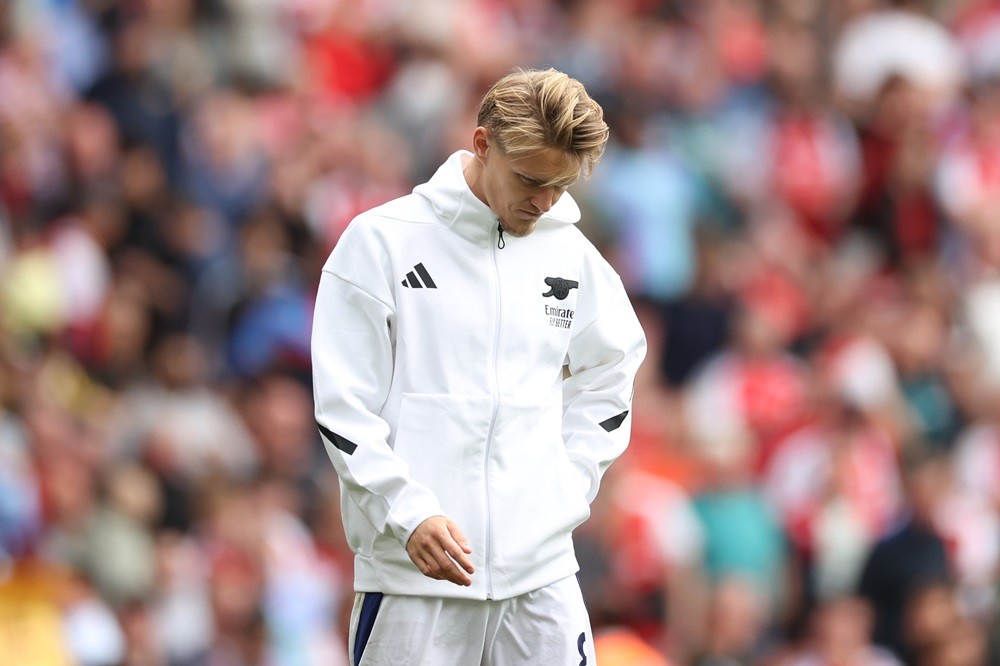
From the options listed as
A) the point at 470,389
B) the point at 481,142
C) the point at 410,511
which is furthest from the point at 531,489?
the point at 481,142

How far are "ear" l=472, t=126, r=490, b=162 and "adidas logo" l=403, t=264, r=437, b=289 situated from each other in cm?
33

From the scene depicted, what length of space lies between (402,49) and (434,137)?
1096mm

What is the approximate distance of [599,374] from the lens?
5164 mm

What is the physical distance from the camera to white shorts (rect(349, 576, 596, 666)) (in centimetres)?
476

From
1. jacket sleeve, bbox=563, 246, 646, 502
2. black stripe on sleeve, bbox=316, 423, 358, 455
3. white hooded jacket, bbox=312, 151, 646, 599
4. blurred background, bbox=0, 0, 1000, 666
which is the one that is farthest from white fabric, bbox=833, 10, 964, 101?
black stripe on sleeve, bbox=316, 423, 358, 455

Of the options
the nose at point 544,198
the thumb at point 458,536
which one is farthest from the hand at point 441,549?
the nose at point 544,198

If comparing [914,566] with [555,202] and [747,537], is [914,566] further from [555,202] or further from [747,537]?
[555,202]

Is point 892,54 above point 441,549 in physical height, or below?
above

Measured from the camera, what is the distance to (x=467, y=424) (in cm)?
476

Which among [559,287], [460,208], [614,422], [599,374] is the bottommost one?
[614,422]

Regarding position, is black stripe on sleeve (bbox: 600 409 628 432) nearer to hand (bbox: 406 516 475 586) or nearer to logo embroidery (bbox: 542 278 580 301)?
logo embroidery (bbox: 542 278 580 301)

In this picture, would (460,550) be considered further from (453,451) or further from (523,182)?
(523,182)

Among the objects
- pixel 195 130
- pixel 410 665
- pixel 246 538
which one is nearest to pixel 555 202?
pixel 410 665

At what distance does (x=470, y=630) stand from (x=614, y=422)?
73cm
